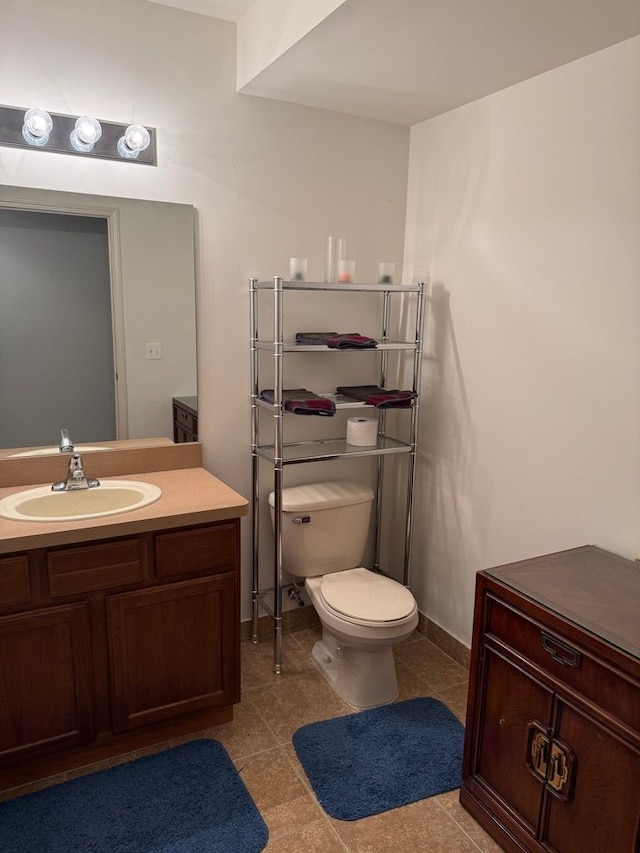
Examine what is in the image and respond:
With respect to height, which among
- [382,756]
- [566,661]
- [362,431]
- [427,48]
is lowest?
[382,756]

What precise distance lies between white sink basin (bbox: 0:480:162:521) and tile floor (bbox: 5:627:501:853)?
817 mm

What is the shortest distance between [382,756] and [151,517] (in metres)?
1.12

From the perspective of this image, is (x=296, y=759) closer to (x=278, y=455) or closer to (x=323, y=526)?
(x=323, y=526)

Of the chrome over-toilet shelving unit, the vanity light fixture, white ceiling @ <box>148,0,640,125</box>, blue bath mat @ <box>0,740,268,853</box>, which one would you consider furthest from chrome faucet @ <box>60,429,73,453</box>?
white ceiling @ <box>148,0,640,125</box>

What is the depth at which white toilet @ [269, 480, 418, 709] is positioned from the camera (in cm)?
224

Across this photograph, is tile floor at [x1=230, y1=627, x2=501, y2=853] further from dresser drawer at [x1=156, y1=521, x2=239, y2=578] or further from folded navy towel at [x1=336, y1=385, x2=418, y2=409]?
folded navy towel at [x1=336, y1=385, x2=418, y2=409]

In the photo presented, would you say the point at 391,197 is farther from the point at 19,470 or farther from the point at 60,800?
the point at 60,800

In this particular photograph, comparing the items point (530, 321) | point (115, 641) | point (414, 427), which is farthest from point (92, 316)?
point (530, 321)

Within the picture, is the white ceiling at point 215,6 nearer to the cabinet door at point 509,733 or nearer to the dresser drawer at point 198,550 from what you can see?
the dresser drawer at point 198,550

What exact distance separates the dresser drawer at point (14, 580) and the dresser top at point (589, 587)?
4.21ft

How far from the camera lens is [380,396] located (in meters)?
2.55

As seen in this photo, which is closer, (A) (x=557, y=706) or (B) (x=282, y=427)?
(A) (x=557, y=706)

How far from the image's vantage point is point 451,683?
2508 mm

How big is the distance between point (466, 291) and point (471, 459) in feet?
2.18
